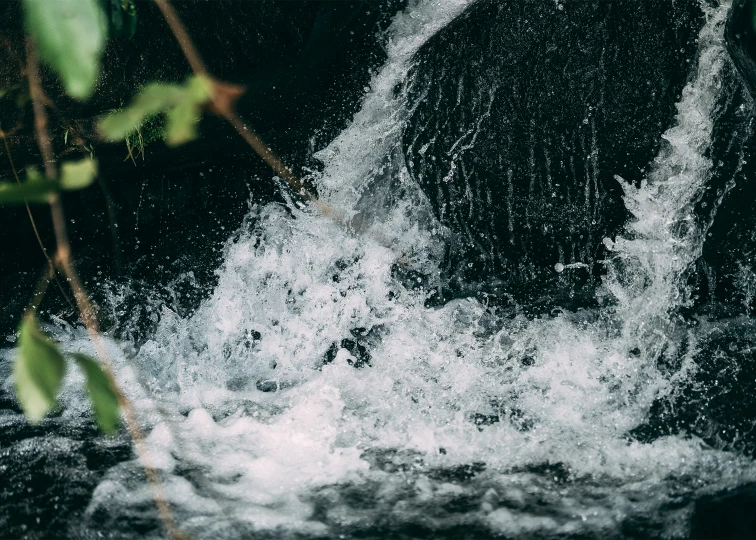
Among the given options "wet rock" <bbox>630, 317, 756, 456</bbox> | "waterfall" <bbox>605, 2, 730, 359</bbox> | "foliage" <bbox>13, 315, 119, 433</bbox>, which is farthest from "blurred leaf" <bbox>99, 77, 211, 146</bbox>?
"waterfall" <bbox>605, 2, 730, 359</bbox>

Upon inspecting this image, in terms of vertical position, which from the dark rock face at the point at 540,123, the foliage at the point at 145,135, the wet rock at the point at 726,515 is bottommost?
the wet rock at the point at 726,515

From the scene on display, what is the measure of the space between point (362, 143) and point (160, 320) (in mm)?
1512

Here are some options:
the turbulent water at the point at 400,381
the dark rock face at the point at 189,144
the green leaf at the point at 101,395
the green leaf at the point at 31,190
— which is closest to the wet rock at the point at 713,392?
the turbulent water at the point at 400,381

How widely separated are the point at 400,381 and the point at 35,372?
226cm

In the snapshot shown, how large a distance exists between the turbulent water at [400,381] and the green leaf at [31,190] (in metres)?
1.53

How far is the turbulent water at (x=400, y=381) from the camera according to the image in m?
2.04

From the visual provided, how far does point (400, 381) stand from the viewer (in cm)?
282

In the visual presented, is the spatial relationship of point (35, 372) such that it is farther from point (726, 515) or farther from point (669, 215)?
point (669, 215)

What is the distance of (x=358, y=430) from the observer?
2.47 metres

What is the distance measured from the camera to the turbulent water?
204 cm

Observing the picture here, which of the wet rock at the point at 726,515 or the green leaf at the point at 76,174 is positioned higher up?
the green leaf at the point at 76,174

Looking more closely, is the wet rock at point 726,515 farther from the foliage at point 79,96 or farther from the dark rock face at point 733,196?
the foliage at point 79,96

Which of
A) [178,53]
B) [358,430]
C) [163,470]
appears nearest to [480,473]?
[358,430]

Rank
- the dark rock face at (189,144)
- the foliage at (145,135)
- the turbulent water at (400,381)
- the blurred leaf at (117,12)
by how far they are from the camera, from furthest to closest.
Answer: the foliage at (145,135) → the dark rock face at (189,144) → the turbulent water at (400,381) → the blurred leaf at (117,12)
